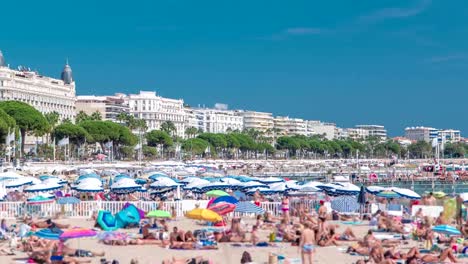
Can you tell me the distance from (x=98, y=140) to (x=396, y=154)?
102962 millimetres

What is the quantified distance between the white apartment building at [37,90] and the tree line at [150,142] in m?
3.64

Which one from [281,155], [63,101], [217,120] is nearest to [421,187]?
[63,101]

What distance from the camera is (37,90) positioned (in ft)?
392

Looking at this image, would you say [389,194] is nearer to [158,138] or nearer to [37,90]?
[158,138]

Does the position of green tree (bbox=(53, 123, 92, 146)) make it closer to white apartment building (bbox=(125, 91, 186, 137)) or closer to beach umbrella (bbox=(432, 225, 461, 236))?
white apartment building (bbox=(125, 91, 186, 137))

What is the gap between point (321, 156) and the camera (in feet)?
549

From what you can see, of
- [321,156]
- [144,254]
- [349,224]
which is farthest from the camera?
[321,156]

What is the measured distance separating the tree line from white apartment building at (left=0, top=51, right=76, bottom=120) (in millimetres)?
3642

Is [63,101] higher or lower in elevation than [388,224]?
higher

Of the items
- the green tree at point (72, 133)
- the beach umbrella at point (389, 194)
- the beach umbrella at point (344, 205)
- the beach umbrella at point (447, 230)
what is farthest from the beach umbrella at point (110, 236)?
the green tree at point (72, 133)

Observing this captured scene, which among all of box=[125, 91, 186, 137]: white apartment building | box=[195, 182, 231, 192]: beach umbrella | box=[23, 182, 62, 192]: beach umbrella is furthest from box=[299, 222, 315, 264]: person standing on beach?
box=[125, 91, 186, 137]: white apartment building

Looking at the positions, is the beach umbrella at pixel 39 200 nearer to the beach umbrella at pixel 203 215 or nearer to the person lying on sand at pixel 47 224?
the person lying on sand at pixel 47 224

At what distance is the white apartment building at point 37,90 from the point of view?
11050 centimetres

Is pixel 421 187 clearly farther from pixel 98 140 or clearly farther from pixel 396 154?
pixel 396 154
